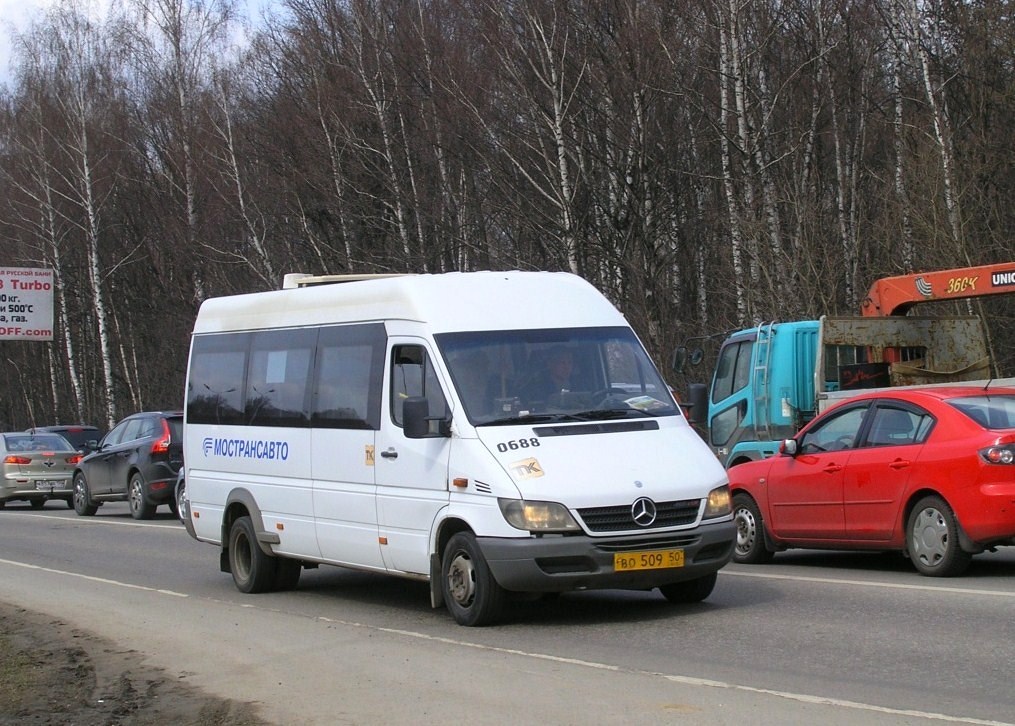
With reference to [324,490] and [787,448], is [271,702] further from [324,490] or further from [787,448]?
[787,448]

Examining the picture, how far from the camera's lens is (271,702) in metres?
7.93

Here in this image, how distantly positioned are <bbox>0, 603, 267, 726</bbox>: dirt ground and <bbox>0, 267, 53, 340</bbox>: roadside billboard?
136ft

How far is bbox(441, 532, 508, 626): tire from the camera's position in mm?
9867

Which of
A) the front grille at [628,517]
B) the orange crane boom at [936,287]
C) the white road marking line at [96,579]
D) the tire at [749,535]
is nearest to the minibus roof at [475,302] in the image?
the front grille at [628,517]

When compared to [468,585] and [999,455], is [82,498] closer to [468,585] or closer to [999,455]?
[468,585]

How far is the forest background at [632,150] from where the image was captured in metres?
25.9

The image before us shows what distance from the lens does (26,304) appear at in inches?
1983

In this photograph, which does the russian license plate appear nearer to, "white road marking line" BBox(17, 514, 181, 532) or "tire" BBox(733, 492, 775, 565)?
"tire" BBox(733, 492, 775, 565)

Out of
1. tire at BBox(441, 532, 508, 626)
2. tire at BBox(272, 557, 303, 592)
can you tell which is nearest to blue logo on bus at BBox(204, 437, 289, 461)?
tire at BBox(272, 557, 303, 592)

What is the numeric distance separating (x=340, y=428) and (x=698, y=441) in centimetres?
298

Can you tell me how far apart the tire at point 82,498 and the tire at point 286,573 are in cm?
1395

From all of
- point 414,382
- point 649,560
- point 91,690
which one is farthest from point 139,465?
point 649,560

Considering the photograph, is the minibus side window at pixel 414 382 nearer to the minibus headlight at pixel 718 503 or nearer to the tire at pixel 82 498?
the minibus headlight at pixel 718 503

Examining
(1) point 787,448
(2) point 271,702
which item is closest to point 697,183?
(1) point 787,448
